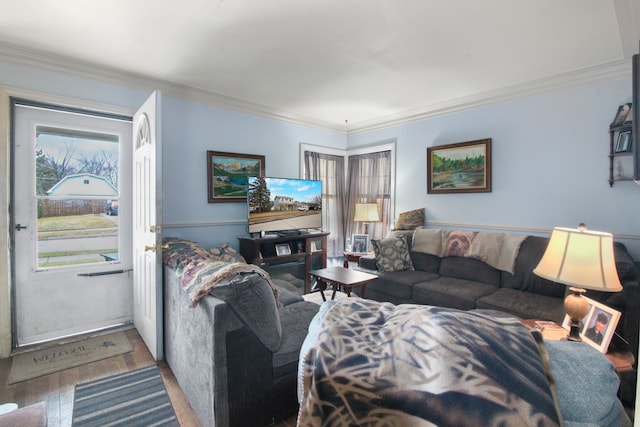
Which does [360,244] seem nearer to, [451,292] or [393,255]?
[393,255]

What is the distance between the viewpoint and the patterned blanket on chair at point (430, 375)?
0.54 meters

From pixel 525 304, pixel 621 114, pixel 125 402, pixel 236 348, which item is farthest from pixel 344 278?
pixel 621 114

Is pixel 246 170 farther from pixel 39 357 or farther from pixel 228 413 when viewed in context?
pixel 228 413

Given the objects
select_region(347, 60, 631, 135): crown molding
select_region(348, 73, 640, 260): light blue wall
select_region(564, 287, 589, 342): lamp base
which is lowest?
select_region(564, 287, 589, 342): lamp base

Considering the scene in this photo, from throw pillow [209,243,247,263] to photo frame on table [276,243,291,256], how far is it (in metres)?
0.49

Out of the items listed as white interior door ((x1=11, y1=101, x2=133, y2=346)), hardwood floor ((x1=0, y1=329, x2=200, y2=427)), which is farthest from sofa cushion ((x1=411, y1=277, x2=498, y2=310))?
white interior door ((x1=11, y1=101, x2=133, y2=346))

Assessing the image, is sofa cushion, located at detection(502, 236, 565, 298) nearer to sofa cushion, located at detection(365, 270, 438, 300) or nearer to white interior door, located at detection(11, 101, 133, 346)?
sofa cushion, located at detection(365, 270, 438, 300)

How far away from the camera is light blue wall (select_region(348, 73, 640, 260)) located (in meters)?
2.79

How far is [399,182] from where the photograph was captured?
14.6 feet

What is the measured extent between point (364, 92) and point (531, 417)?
11.3 feet

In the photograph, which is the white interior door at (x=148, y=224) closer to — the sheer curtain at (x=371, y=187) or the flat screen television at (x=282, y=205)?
the flat screen television at (x=282, y=205)

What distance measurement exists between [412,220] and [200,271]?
301 centimetres

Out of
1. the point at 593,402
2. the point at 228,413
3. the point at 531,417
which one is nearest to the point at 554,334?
the point at 593,402

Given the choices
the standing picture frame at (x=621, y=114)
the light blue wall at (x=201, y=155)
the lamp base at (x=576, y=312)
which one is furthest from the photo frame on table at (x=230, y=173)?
the standing picture frame at (x=621, y=114)
